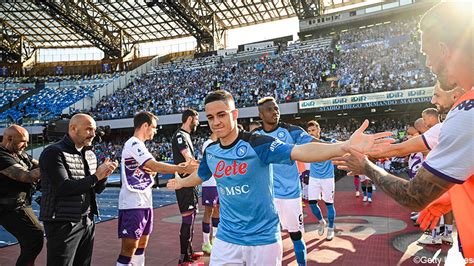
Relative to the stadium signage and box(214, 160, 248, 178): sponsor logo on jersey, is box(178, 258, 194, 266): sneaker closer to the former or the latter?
box(214, 160, 248, 178): sponsor logo on jersey

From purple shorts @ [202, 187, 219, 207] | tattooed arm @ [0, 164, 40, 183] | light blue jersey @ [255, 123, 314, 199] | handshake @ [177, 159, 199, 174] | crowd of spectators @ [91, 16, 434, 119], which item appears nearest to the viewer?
tattooed arm @ [0, 164, 40, 183]

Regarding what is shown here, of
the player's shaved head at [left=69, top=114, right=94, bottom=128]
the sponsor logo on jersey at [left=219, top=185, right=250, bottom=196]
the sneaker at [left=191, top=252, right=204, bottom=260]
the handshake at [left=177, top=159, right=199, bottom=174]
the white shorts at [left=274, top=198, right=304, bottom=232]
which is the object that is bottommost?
the sneaker at [left=191, top=252, right=204, bottom=260]

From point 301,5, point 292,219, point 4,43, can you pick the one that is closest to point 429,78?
point 301,5

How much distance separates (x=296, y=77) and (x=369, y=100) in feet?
29.0

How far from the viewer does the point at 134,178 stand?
4570 millimetres

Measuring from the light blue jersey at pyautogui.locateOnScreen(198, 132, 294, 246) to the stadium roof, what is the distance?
122 feet

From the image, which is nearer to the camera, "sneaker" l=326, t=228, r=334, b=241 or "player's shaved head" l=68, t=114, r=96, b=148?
"player's shaved head" l=68, t=114, r=96, b=148

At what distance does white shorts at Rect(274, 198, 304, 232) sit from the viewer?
5012 millimetres

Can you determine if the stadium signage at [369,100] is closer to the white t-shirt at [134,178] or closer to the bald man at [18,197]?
the white t-shirt at [134,178]

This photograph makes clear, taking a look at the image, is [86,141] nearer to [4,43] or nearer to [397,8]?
[397,8]

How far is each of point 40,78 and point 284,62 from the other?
3671cm

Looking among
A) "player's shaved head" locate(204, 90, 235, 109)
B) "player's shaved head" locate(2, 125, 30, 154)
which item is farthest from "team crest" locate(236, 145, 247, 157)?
"player's shaved head" locate(2, 125, 30, 154)

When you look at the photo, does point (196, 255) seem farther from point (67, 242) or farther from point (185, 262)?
point (67, 242)

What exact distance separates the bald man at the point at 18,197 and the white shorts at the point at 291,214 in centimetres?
336
